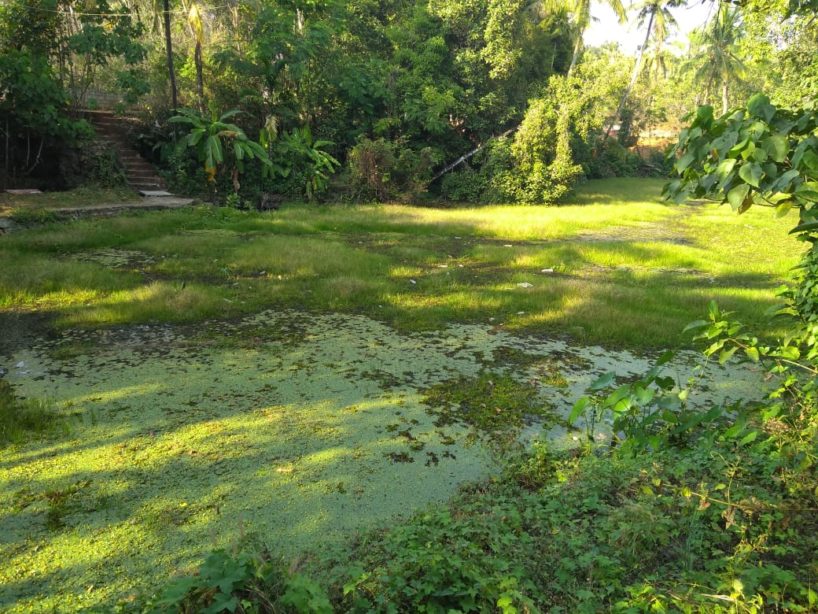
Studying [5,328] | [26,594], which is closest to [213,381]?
[26,594]

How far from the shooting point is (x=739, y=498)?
2275 millimetres

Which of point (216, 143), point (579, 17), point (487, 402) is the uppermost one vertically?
point (579, 17)

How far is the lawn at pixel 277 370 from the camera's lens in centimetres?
232

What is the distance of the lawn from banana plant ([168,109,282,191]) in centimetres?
312

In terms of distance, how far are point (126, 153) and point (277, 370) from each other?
11.6 m

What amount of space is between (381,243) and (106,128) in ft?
29.6

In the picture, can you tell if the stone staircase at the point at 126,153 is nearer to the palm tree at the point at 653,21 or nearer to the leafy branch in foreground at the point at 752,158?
the leafy branch in foreground at the point at 752,158

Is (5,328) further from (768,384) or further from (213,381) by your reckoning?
(768,384)

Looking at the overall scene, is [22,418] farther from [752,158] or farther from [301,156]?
[301,156]

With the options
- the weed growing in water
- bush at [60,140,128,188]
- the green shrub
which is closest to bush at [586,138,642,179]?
bush at [60,140,128,188]

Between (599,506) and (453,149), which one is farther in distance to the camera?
(453,149)

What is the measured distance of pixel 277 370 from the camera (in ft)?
13.0

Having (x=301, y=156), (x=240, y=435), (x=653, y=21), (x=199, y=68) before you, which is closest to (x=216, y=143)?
(x=199, y=68)

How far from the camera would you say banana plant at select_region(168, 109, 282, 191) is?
11.5m
